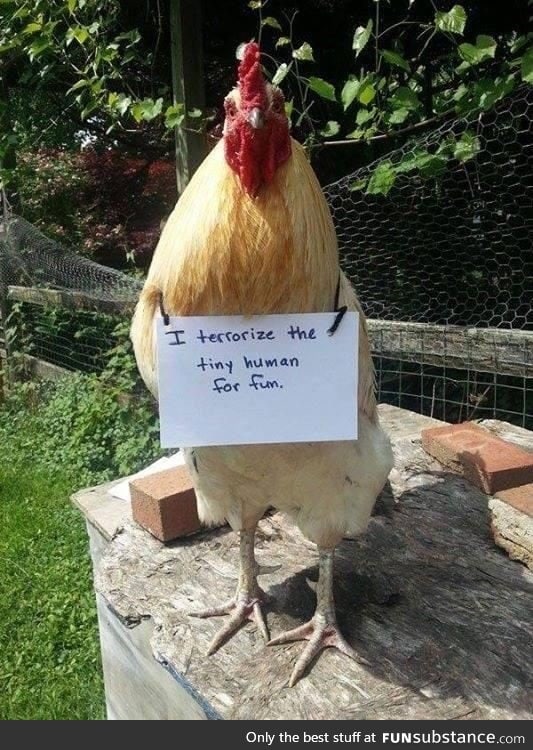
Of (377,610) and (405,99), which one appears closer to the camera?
(377,610)

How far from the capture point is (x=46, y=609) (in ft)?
9.54

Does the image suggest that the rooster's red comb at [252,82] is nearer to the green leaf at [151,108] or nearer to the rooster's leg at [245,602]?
the rooster's leg at [245,602]

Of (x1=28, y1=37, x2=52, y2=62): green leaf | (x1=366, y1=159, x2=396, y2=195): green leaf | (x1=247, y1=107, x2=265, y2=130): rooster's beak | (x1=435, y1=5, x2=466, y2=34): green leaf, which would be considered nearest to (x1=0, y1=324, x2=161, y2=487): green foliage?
(x1=28, y1=37, x2=52, y2=62): green leaf

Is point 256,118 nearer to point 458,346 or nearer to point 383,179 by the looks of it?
point 383,179

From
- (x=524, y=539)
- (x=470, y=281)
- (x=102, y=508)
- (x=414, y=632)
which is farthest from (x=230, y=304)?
(x=470, y=281)

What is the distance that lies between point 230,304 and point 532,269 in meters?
2.09

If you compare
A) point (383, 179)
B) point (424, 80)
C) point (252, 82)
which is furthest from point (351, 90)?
point (252, 82)

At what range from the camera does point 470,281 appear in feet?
10.1

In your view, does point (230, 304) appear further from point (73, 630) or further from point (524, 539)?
point (73, 630)

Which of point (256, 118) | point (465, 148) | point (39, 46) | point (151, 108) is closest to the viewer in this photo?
point (256, 118)

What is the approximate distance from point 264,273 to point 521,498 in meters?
1.23

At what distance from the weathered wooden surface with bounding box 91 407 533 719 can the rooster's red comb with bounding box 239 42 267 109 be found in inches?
55.2

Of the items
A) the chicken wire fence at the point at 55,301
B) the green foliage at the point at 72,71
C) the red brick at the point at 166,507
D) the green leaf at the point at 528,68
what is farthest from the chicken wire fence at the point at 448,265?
the red brick at the point at 166,507

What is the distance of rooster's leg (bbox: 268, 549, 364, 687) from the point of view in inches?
65.2
